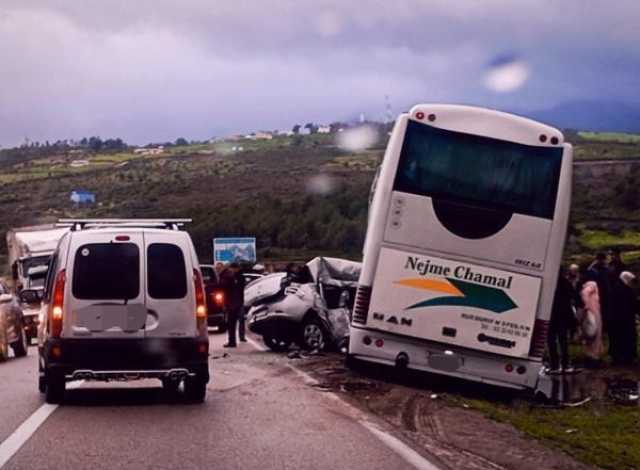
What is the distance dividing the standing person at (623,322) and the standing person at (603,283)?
37 centimetres

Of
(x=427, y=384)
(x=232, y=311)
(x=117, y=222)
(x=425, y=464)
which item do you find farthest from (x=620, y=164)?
(x=425, y=464)

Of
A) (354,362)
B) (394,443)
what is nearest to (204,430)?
(394,443)

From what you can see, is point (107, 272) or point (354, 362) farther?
point (354, 362)

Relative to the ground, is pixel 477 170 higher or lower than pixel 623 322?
higher

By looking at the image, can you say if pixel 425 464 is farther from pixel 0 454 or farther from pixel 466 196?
pixel 466 196

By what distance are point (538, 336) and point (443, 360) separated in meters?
1.28

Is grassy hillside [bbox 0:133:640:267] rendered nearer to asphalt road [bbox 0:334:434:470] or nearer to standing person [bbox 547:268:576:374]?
standing person [bbox 547:268:576:374]

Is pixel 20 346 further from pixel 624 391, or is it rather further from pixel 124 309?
pixel 624 391

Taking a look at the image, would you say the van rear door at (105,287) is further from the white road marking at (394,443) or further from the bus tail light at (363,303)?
the bus tail light at (363,303)

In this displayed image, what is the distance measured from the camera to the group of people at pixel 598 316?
20.3m

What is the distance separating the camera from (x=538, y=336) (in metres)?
16.3

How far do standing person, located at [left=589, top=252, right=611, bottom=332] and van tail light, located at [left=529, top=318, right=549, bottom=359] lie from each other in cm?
540

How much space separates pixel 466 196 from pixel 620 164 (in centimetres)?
3753

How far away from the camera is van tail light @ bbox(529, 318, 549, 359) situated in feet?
53.3
